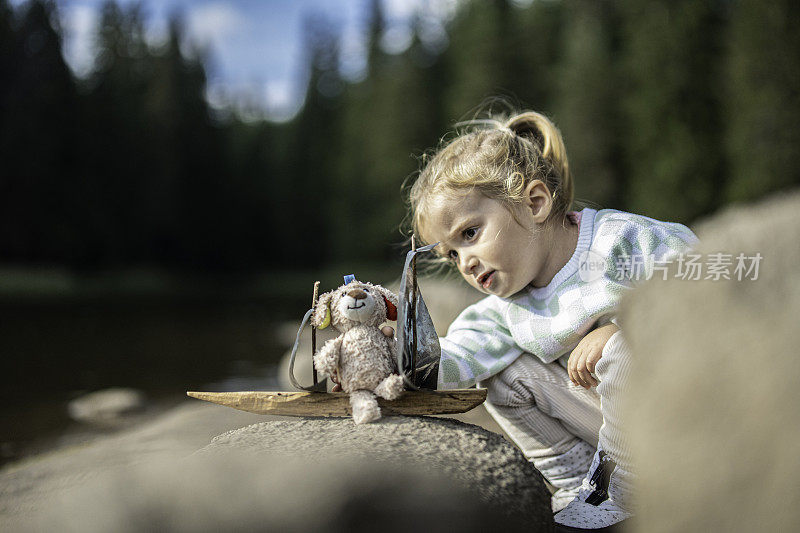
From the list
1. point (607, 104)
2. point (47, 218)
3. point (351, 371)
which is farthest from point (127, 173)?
point (351, 371)

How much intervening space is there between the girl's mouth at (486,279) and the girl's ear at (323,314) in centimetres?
53

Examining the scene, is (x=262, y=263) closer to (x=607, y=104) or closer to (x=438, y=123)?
(x=438, y=123)

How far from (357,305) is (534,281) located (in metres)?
0.69

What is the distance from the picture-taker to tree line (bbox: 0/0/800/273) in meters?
14.6

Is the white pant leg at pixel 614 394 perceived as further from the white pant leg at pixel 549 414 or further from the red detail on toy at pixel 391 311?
the red detail on toy at pixel 391 311

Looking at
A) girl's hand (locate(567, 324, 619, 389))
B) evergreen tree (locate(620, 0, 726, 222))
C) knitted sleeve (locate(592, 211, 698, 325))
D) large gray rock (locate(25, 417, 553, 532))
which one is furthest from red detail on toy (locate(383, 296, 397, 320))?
evergreen tree (locate(620, 0, 726, 222))

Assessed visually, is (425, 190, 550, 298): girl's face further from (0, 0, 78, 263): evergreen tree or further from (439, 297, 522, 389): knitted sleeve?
(0, 0, 78, 263): evergreen tree

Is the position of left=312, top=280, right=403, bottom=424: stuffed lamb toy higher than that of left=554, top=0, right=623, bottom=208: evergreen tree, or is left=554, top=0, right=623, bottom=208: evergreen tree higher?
left=554, top=0, right=623, bottom=208: evergreen tree

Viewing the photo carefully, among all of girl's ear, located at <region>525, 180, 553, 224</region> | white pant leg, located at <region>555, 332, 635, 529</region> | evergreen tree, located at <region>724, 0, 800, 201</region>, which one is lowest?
white pant leg, located at <region>555, 332, 635, 529</region>

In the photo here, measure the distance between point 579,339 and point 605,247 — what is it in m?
0.30

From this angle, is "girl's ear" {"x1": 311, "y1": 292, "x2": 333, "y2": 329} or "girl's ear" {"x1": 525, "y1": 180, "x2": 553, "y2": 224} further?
"girl's ear" {"x1": 525, "y1": 180, "x2": 553, "y2": 224}

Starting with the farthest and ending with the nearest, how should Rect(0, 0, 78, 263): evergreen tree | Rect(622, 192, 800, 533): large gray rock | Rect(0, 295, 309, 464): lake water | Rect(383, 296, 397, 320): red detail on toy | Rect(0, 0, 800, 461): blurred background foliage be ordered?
Rect(0, 0, 78, 263): evergreen tree < Rect(0, 0, 800, 461): blurred background foliage < Rect(0, 295, 309, 464): lake water < Rect(383, 296, 397, 320): red detail on toy < Rect(622, 192, 800, 533): large gray rock

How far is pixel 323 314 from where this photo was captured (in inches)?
73.0

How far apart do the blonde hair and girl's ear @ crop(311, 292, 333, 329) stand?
0.50m
